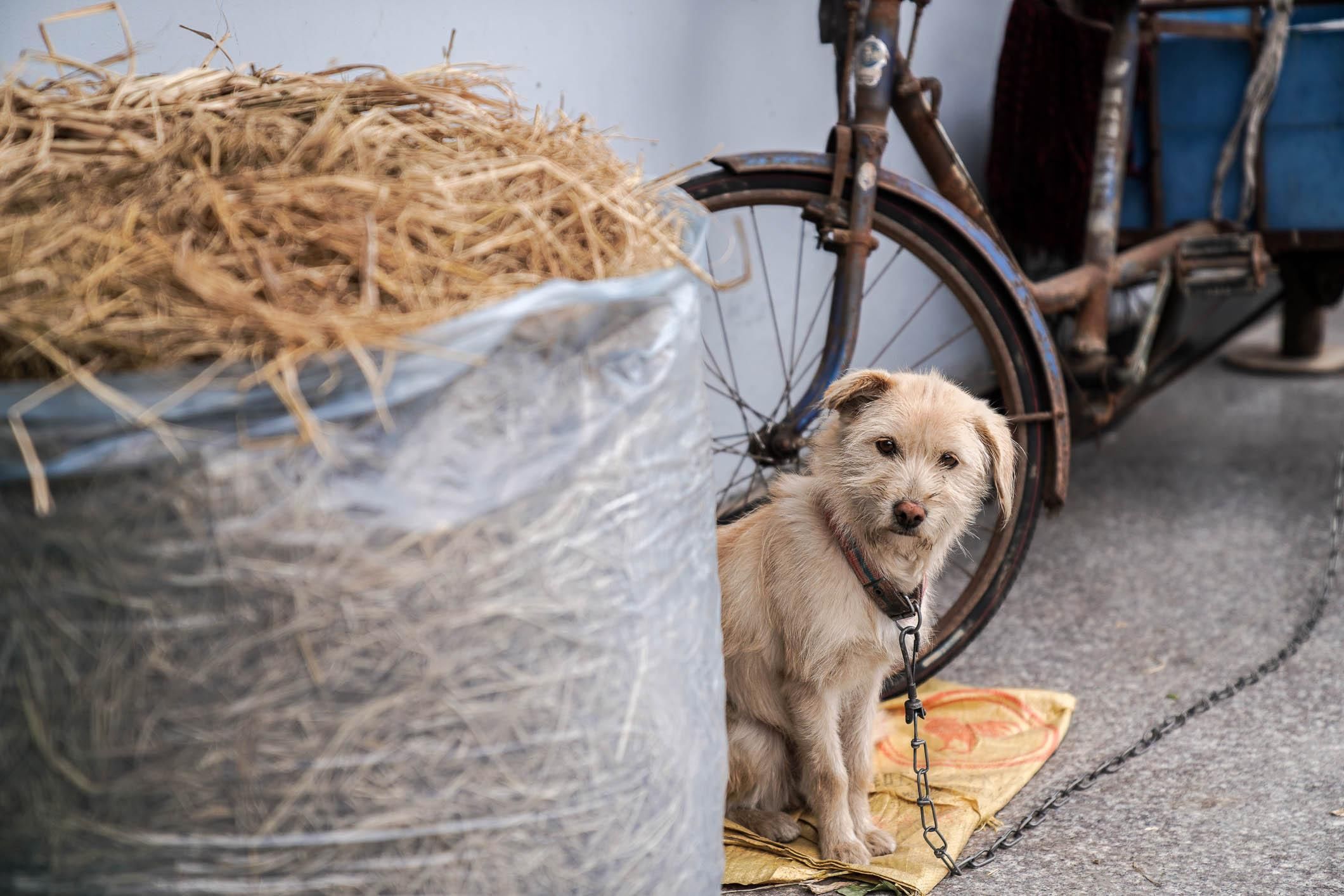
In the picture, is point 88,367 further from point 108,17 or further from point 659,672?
point 108,17

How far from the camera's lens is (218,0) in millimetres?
2012

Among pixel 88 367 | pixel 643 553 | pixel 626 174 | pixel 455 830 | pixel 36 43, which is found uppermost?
pixel 36 43

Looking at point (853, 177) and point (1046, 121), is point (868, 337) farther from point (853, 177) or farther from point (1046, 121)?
point (853, 177)

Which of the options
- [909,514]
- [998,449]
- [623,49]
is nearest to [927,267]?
[623,49]

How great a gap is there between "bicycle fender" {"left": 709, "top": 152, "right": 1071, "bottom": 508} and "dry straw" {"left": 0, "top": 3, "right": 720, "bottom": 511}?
0.77 meters

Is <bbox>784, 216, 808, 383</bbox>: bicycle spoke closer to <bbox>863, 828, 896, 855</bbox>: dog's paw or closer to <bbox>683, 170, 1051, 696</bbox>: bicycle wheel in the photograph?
<bbox>683, 170, 1051, 696</bbox>: bicycle wheel

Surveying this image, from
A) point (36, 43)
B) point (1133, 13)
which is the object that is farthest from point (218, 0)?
point (1133, 13)

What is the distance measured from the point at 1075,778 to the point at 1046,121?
8.79 ft

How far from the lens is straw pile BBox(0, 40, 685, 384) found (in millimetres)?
1138

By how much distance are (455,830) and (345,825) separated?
4.8 inches

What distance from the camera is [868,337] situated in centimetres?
397

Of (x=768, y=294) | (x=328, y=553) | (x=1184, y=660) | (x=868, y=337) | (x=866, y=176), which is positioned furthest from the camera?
(x=868, y=337)

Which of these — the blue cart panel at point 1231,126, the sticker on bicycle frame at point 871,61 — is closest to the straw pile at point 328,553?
the sticker on bicycle frame at point 871,61

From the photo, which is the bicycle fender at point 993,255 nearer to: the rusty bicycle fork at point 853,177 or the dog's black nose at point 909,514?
the rusty bicycle fork at point 853,177
